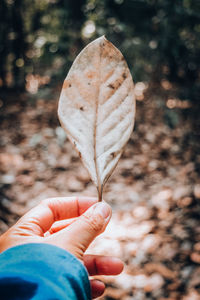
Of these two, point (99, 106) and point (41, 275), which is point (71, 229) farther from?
point (99, 106)

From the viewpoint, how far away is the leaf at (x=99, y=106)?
594mm

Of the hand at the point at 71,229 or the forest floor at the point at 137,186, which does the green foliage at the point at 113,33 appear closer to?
the forest floor at the point at 137,186

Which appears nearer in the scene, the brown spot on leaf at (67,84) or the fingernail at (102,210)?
the brown spot on leaf at (67,84)

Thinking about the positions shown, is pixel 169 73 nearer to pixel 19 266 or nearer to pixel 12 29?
pixel 12 29

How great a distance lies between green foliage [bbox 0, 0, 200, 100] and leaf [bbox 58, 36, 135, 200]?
1.57 m

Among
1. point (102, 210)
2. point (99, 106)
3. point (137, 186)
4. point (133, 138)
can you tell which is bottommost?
point (137, 186)

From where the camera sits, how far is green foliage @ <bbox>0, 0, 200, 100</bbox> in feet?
6.72

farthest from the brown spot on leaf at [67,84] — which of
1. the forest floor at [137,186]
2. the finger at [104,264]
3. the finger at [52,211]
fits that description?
the forest floor at [137,186]

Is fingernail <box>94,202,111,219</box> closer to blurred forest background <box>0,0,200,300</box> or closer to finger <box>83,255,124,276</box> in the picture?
finger <box>83,255,124,276</box>

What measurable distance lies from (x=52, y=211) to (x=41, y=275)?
0.37m

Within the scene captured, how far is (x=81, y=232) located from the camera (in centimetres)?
69

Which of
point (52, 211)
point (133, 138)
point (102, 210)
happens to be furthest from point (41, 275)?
point (133, 138)

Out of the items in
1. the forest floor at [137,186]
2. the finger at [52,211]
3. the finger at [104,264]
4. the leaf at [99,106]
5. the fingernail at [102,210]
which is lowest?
the forest floor at [137,186]

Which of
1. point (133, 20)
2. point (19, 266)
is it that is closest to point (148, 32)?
point (133, 20)
